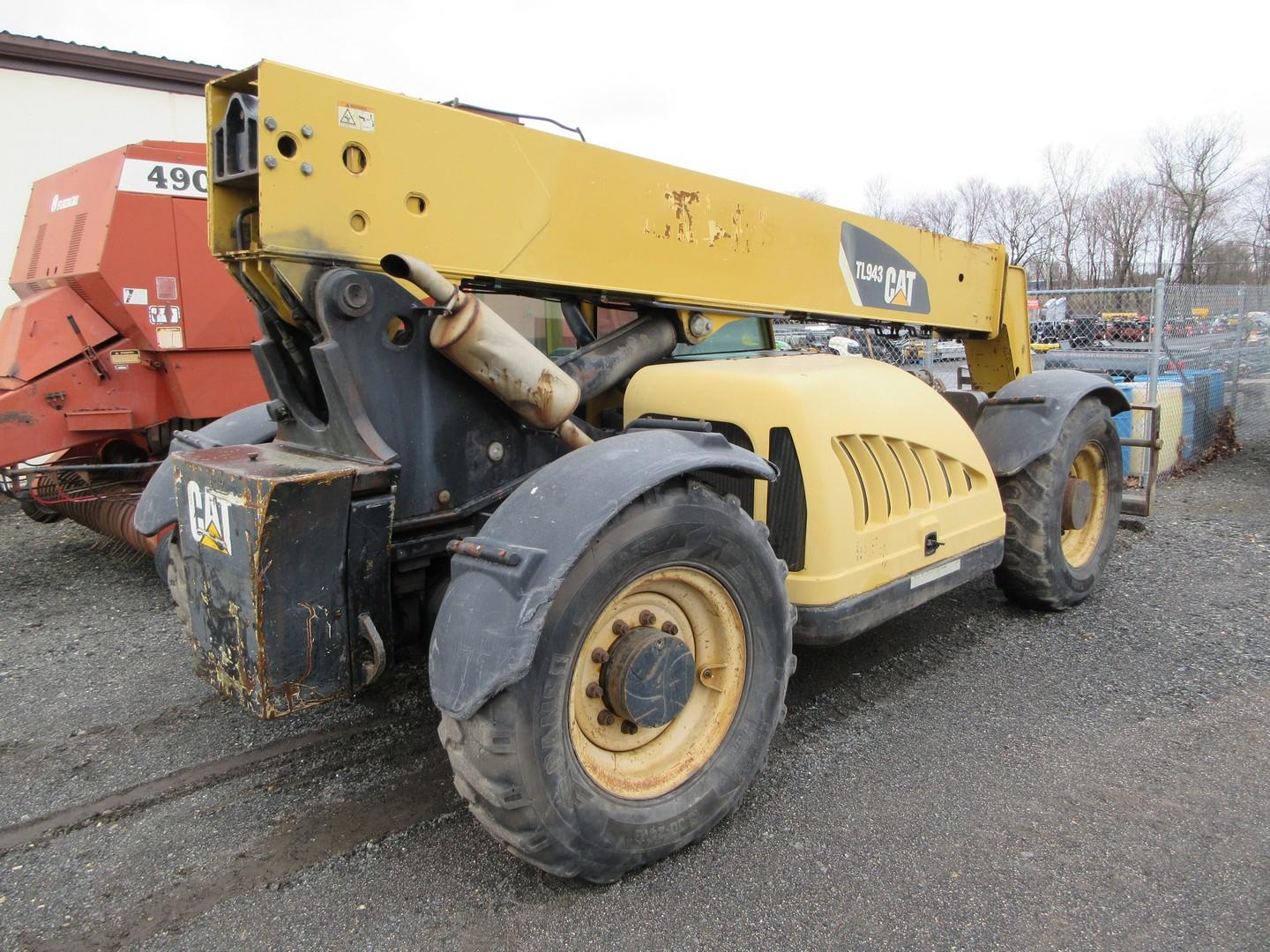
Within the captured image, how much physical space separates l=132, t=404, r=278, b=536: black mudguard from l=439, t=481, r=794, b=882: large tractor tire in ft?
5.02

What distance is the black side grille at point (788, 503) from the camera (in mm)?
3219

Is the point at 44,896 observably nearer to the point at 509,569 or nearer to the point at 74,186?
the point at 509,569

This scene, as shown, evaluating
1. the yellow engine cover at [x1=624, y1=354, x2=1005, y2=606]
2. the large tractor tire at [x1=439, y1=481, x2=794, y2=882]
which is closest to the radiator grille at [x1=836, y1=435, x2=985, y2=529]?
the yellow engine cover at [x1=624, y1=354, x2=1005, y2=606]

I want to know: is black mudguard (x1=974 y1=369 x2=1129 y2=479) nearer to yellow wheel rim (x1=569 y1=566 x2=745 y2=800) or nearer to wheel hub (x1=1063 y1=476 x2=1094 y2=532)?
wheel hub (x1=1063 y1=476 x2=1094 y2=532)

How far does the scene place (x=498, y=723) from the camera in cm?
222

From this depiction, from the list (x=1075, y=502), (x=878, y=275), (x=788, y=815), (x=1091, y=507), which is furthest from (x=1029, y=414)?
(x=788, y=815)

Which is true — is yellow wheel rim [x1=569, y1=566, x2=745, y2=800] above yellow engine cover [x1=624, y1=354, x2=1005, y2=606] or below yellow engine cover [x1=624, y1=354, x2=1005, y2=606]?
below

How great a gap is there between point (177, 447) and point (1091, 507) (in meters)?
4.77

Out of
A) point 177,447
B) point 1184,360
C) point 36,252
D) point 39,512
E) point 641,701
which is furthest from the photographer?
point 1184,360

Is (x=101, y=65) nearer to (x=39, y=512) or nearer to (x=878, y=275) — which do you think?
(x=39, y=512)

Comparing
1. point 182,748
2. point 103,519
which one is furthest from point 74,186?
point 182,748

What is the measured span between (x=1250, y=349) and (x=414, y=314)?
11.8m

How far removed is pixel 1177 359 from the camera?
9.23 metres

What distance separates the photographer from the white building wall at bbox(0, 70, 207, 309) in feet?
33.1
